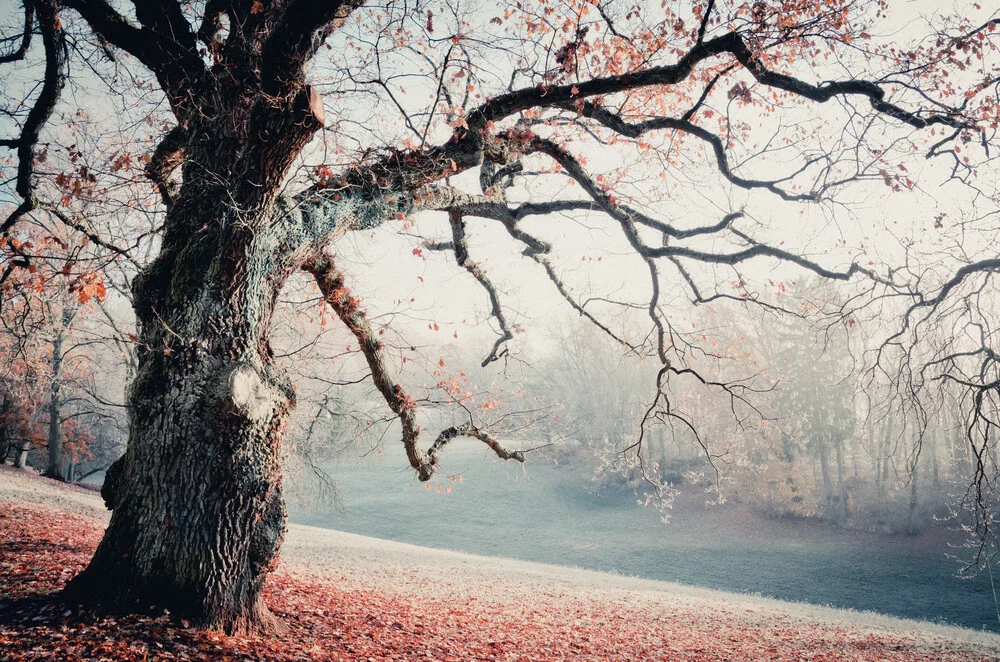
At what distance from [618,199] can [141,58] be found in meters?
5.02

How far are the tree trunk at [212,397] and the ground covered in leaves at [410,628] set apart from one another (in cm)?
30

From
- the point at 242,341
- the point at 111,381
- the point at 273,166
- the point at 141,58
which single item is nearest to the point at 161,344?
the point at 242,341

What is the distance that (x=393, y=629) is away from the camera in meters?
5.59

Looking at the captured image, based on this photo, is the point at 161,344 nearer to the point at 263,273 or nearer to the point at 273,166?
the point at 263,273

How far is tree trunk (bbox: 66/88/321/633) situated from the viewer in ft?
12.6

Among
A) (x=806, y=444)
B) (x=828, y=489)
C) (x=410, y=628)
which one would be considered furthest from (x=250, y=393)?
(x=828, y=489)

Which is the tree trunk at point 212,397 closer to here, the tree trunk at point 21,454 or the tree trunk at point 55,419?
the tree trunk at point 55,419

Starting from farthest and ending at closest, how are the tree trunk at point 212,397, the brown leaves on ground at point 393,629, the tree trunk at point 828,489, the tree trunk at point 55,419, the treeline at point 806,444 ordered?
the tree trunk at point 828,489 < the treeline at point 806,444 < the tree trunk at point 55,419 < the tree trunk at point 212,397 < the brown leaves on ground at point 393,629

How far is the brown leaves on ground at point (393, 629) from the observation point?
350cm

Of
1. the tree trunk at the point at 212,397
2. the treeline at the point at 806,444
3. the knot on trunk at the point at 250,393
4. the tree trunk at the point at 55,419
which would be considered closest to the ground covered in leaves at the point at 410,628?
the tree trunk at the point at 212,397

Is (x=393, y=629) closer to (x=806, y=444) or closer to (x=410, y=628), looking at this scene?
(x=410, y=628)

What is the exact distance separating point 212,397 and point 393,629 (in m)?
3.25

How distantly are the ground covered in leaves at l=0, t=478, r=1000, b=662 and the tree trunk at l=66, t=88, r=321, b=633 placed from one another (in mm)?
298

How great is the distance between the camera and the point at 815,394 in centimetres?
2656
